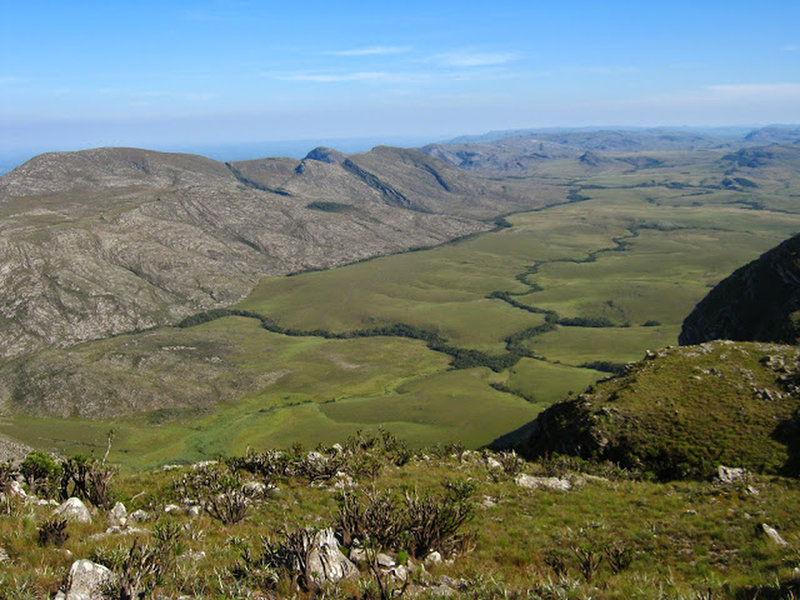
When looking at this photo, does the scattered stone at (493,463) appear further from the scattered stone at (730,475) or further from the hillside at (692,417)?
the scattered stone at (730,475)

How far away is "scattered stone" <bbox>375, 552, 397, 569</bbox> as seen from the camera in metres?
18.6

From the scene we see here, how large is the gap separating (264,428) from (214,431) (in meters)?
13.6

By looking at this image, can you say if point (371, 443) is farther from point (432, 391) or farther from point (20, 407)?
point (20, 407)

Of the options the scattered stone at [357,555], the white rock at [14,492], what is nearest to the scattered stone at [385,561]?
the scattered stone at [357,555]

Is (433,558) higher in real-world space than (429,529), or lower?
lower

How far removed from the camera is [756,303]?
114m

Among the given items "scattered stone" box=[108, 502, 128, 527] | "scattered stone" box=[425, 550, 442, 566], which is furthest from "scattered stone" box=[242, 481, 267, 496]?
"scattered stone" box=[425, 550, 442, 566]

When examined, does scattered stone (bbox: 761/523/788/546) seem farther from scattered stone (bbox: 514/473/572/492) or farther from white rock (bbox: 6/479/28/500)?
white rock (bbox: 6/479/28/500)

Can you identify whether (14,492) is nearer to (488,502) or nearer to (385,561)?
(385,561)

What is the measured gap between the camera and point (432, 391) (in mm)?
160875

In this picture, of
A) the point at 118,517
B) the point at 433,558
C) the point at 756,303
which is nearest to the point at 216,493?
the point at 118,517

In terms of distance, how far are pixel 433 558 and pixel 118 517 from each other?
1422 centimetres

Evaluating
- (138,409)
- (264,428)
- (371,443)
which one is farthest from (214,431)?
(371,443)

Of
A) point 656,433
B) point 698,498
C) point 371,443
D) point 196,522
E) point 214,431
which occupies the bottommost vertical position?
point 214,431
